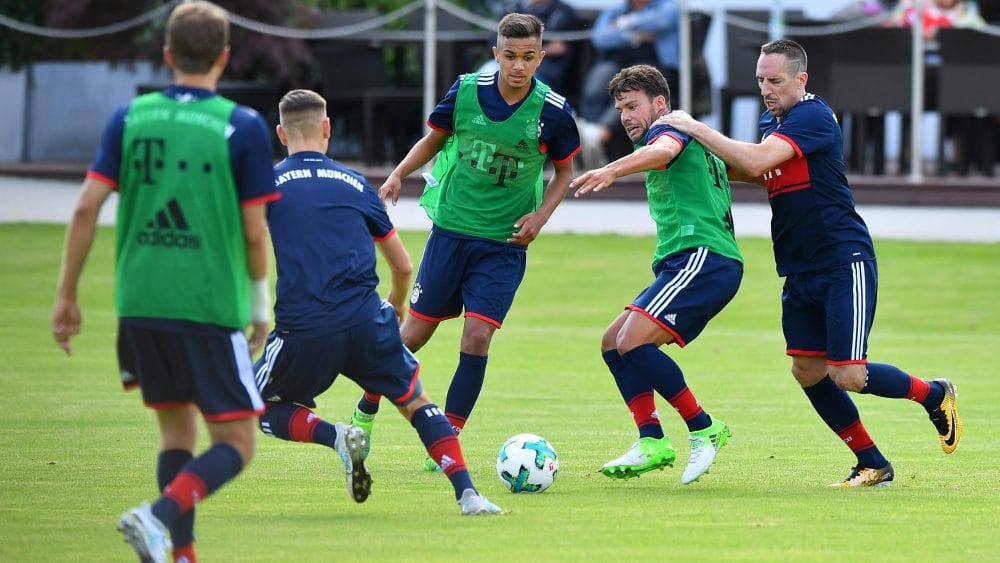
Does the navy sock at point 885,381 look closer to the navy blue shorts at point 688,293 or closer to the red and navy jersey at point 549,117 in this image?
the navy blue shorts at point 688,293

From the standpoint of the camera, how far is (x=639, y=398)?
830cm

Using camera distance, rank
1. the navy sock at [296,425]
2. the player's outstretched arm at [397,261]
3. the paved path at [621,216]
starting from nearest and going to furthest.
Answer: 1. the player's outstretched arm at [397,261]
2. the navy sock at [296,425]
3. the paved path at [621,216]

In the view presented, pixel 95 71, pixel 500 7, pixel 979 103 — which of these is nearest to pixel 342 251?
pixel 979 103

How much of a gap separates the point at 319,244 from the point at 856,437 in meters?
3.06

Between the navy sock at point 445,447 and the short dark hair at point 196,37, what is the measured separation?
6.40 feet

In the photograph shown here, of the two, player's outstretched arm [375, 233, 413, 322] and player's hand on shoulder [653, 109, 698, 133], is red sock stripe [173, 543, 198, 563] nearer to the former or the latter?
player's outstretched arm [375, 233, 413, 322]

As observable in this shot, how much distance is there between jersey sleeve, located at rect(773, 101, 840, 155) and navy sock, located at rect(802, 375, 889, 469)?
118 cm

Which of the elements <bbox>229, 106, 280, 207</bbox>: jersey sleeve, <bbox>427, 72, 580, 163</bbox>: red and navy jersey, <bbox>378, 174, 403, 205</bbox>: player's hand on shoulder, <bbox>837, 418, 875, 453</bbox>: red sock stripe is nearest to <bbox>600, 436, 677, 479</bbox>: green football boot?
<bbox>837, 418, 875, 453</bbox>: red sock stripe

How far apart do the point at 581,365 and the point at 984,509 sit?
6723mm

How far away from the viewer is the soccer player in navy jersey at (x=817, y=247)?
7.95 metres

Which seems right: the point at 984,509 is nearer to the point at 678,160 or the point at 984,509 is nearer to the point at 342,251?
the point at 678,160

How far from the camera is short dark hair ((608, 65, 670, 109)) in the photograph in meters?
8.25

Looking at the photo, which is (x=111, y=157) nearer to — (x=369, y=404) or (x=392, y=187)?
(x=392, y=187)

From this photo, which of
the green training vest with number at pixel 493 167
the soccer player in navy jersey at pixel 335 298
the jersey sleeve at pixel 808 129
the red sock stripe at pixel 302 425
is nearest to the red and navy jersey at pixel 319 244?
the soccer player in navy jersey at pixel 335 298
